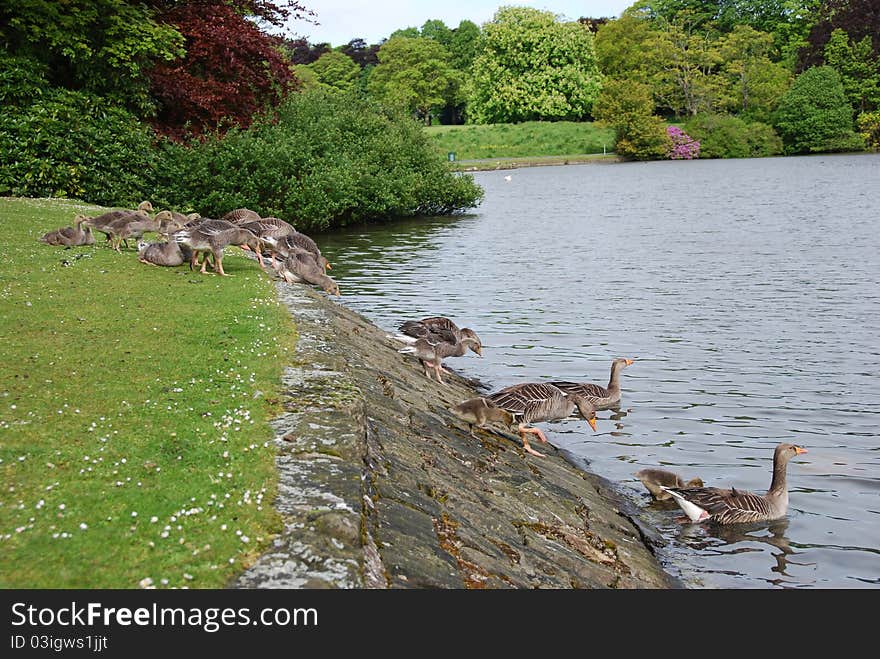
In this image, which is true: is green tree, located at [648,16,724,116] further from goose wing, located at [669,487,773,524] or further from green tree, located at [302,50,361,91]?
goose wing, located at [669,487,773,524]

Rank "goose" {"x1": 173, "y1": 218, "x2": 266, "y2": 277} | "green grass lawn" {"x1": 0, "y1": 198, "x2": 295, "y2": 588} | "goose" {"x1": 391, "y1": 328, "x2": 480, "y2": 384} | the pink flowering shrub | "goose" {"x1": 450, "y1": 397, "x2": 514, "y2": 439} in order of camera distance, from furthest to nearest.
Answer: the pink flowering shrub → "goose" {"x1": 173, "y1": 218, "x2": 266, "y2": 277} → "goose" {"x1": 391, "y1": 328, "x2": 480, "y2": 384} → "goose" {"x1": 450, "y1": 397, "x2": 514, "y2": 439} → "green grass lawn" {"x1": 0, "y1": 198, "x2": 295, "y2": 588}

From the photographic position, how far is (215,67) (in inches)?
1281

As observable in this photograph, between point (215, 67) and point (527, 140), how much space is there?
268 feet

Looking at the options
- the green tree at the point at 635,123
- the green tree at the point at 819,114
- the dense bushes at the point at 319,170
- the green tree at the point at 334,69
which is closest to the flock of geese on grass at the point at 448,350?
the dense bushes at the point at 319,170

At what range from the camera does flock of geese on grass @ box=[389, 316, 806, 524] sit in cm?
1055

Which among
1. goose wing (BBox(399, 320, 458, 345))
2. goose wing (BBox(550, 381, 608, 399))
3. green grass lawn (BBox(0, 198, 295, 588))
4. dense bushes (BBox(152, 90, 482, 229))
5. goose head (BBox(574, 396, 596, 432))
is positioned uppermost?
dense bushes (BBox(152, 90, 482, 229))

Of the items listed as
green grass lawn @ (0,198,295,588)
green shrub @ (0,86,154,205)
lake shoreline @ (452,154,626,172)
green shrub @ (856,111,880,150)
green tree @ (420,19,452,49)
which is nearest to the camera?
green grass lawn @ (0,198,295,588)

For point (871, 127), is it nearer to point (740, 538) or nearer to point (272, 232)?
point (272, 232)

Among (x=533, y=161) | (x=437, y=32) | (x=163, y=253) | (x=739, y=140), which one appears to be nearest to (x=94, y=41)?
(x=163, y=253)

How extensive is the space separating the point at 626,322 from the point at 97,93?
19.6 meters

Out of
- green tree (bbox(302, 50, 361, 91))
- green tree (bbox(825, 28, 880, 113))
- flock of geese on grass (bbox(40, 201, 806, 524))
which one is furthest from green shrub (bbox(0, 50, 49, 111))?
green tree (bbox(302, 50, 361, 91))

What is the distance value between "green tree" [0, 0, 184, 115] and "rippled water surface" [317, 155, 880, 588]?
8949 millimetres

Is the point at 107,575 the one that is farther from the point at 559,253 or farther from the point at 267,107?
the point at 267,107
